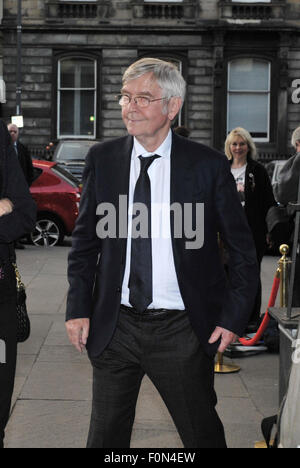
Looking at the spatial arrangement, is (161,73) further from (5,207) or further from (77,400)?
(77,400)

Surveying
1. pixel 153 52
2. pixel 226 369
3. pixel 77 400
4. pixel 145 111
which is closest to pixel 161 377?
pixel 145 111

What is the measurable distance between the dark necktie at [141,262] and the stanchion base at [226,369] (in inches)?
133

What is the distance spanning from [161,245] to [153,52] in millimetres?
25983

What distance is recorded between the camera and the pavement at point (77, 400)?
493cm

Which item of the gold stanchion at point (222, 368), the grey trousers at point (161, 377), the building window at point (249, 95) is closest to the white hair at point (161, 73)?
the grey trousers at point (161, 377)

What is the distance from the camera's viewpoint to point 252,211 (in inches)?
302

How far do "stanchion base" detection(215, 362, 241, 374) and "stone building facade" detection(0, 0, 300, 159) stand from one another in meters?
22.0

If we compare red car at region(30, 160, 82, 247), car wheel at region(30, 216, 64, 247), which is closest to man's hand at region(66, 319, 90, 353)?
red car at region(30, 160, 82, 247)

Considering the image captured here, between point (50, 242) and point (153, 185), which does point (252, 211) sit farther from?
point (50, 242)

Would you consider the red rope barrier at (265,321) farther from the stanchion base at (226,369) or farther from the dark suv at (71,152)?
the dark suv at (71,152)

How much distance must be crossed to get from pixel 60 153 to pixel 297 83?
349 inches

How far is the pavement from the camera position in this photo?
4.93m

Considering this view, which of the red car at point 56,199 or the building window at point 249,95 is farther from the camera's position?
the building window at point 249,95

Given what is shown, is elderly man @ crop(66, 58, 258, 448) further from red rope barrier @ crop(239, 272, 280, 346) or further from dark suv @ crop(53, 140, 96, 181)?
dark suv @ crop(53, 140, 96, 181)
